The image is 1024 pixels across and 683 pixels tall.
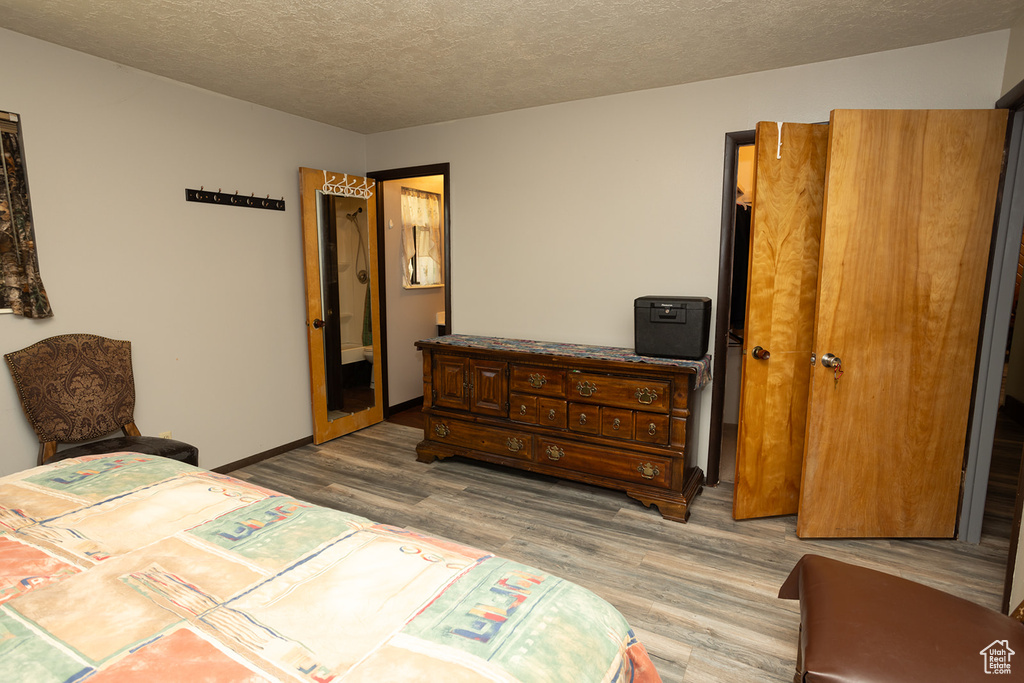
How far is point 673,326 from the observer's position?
3.05 m

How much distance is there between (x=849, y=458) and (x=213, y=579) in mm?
2848

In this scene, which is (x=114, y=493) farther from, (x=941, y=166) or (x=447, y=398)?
(x=941, y=166)

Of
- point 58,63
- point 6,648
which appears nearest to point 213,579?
point 6,648

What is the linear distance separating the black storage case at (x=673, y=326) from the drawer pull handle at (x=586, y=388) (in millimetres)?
363

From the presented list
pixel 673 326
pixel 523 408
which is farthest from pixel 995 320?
pixel 523 408

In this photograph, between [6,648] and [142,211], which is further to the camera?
[142,211]

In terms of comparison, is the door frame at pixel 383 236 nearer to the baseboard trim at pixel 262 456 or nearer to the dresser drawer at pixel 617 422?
the baseboard trim at pixel 262 456

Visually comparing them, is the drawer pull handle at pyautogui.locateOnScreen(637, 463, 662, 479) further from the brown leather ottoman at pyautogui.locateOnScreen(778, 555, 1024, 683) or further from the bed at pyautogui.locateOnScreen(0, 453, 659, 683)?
the bed at pyautogui.locateOnScreen(0, 453, 659, 683)

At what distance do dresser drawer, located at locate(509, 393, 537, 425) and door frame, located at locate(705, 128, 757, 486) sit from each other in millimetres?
1133

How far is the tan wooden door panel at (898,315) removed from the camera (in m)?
2.47

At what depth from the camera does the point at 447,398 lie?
3.75 metres

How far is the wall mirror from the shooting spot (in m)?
4.00

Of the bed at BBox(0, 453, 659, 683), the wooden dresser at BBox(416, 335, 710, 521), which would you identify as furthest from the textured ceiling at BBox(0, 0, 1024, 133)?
the bed at BBox(0, 453, 659, 683)
